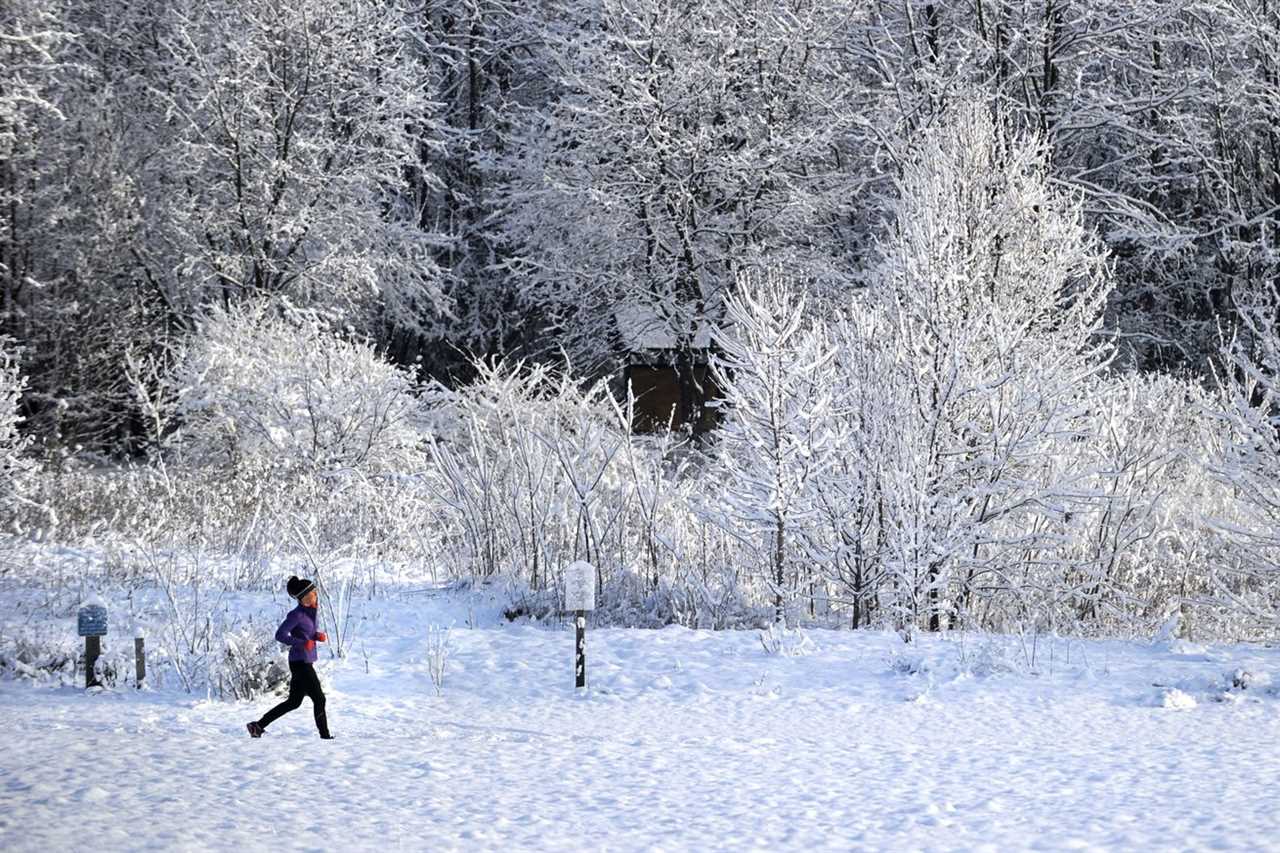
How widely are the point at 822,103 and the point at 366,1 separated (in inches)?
403

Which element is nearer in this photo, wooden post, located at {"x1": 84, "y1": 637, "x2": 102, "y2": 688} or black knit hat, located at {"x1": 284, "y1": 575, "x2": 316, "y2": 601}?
black knit hat, located at {"x1": 284, "y1": 575, "x2": 316, "y2": 601}

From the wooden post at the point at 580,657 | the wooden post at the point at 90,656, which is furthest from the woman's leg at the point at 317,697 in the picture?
the wooden post at the point at 90,656

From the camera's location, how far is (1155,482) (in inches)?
539

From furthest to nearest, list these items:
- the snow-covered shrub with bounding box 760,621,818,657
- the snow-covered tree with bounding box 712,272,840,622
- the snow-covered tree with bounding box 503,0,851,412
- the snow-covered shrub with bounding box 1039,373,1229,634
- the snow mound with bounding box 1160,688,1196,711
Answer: the snow-covered tree with bounding box 503,0,851,412
the snow-covered shrub with bounding box 1039,373,1229,634
the snow-covered tree with bounding box 712,272,840,622
the snow-covered shrub with bounding box 760,621,818,657
the snow mound with bounding box 1160,688,1196,711

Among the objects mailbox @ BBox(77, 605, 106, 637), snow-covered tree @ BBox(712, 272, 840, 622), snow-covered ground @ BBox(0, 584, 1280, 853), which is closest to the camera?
snow-covered ground @ BBox(0, 584, 1280, 853)

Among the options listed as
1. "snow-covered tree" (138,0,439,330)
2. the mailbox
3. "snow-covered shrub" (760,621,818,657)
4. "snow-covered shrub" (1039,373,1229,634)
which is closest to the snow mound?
"snow-covered shrub" (760,621,818,657)

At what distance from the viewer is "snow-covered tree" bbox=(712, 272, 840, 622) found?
11.5 meters

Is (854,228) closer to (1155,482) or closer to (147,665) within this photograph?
(1155,482)

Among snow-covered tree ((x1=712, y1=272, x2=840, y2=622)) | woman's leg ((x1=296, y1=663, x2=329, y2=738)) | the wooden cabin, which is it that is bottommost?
woman's leg ((x1=296, y1=663, x2=329, y2=738))

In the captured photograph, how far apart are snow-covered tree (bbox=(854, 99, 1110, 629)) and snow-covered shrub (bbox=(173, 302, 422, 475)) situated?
8.20m

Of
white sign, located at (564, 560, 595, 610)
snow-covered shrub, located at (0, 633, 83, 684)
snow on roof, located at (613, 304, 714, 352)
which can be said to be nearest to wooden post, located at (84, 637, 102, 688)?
snow-covered shrub, located at (0, 633, 83, 684)

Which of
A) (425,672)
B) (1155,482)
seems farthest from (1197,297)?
(425,672)

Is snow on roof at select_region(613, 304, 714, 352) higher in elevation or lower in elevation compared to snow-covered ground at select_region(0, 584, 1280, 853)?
higher

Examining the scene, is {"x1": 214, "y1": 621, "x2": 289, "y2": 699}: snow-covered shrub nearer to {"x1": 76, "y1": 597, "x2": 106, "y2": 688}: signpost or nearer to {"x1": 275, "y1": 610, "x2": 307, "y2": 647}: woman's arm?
{"x1": 76, "y1": 597, "x2": 106, "y2": 688}: signpost
